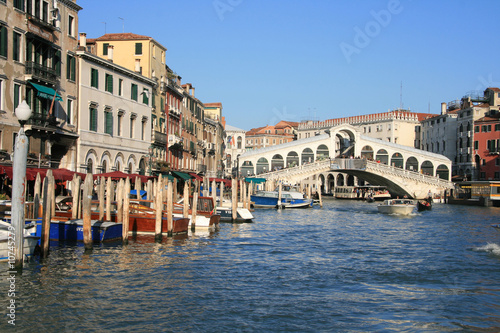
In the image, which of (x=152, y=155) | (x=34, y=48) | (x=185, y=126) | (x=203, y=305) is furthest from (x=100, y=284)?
(x=185, y=126)

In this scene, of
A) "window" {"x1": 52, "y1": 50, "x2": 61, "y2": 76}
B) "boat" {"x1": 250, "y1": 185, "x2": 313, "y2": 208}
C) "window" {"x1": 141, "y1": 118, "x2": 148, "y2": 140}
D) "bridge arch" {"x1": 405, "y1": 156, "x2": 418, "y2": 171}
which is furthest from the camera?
"bridge arch" {"x1": 405, "y1": 156, "x2": 418, "y2": 171}

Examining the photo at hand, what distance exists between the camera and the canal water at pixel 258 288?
977cm

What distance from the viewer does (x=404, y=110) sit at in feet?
273

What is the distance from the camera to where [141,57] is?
3422 cm

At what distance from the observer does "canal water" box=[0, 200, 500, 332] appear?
9.77m

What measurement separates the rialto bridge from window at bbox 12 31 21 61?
105ft

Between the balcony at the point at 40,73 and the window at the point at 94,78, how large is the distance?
10.5 ft

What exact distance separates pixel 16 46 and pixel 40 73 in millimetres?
1434

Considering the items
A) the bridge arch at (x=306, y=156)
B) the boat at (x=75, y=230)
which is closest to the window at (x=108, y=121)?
the boat at (x=75, y=230)

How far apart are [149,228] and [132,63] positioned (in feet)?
58.7

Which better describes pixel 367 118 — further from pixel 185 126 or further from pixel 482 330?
pixel 482 330

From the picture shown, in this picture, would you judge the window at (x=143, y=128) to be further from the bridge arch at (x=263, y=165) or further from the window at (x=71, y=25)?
the bridge arch at (x=263, y=165)

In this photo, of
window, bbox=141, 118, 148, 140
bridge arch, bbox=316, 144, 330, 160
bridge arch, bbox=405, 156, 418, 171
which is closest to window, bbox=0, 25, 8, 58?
window, bbox=141, 118, 148, 140

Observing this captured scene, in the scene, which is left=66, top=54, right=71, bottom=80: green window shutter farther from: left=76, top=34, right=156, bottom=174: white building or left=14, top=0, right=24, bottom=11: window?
left=14, top=0, right=24, bottom=11: window
